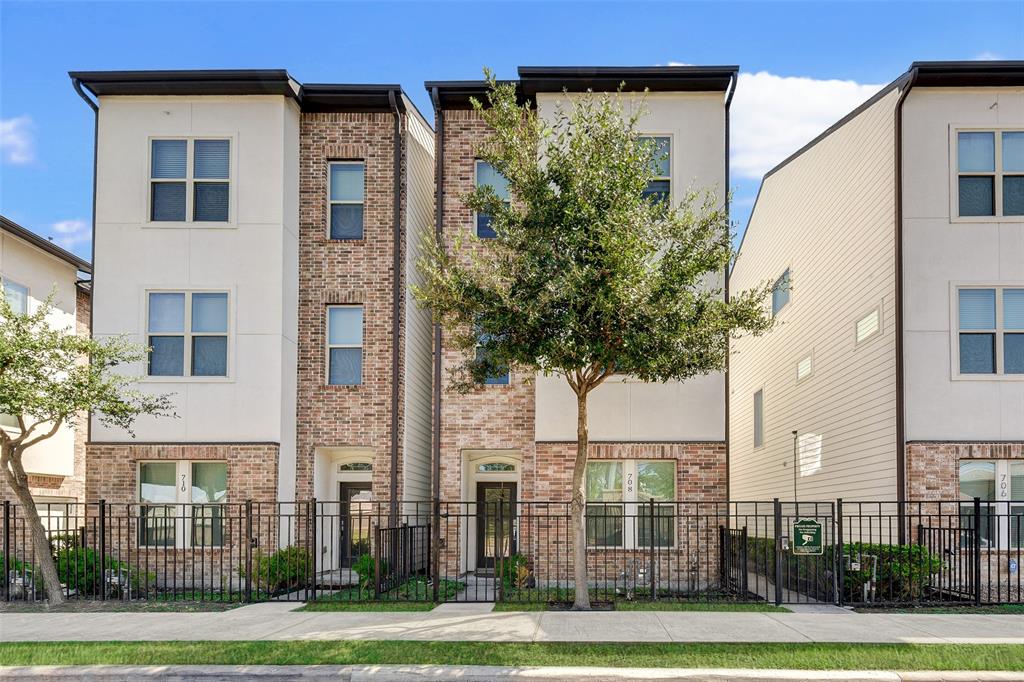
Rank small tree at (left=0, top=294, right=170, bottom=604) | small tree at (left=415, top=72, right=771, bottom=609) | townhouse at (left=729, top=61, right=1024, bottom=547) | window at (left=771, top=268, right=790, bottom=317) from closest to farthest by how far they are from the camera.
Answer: small tree at (left=415, top=72, right=771, bottom=609), small tree at (left=0, top=294, right=170, bottom=604), townhouse at (left=729, top=61, right=1024, bottom=547), window at (left=771, top=268, right=790, bottom=317)

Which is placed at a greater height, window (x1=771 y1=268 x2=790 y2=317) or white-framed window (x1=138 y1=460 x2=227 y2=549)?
window (x1=771 y1=268 x2=790 y2=317)

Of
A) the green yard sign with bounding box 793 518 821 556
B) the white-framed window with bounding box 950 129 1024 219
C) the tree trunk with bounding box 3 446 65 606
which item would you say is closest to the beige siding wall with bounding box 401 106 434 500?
the tree trunk with bounding box 3 446 65 606

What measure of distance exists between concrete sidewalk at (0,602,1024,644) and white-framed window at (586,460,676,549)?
4327 mm

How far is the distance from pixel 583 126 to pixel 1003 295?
27.4 feet

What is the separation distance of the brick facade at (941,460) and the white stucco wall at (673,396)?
3.33m

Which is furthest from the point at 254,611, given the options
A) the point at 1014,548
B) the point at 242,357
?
the point at 1014,548

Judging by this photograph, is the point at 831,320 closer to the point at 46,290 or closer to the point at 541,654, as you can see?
the point at 541,654

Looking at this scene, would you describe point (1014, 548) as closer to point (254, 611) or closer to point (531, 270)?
point (531, 270)

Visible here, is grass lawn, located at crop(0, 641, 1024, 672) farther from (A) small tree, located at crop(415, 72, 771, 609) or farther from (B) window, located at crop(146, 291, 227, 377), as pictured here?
(B) window, located at crop(146, 291, 227, 377)

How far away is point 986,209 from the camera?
58.6 feet

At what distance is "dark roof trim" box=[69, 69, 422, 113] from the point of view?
18953mm

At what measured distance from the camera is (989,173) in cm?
1791

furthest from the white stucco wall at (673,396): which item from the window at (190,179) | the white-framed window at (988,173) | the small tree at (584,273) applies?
the window at (190,179)

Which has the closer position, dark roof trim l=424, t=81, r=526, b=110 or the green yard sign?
the green yard sign
